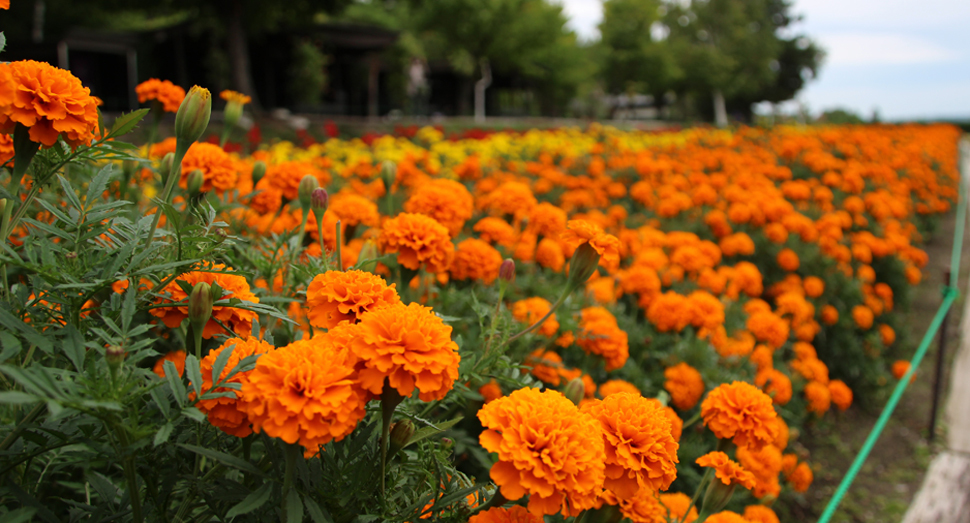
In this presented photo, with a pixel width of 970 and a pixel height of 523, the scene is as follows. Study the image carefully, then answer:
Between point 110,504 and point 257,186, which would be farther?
point 257,186

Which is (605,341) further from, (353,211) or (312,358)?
(312,358)

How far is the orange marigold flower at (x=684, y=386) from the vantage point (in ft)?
6.61

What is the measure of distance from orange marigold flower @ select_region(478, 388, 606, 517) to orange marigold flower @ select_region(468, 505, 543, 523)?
6 cm

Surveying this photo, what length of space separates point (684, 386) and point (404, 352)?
1.55 meters

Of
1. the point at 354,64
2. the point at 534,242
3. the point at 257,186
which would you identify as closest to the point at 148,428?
the point at 257,186

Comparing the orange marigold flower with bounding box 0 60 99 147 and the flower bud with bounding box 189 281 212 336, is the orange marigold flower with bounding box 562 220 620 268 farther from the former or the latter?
the orange marigold flower with bounding box 0 60 99 147

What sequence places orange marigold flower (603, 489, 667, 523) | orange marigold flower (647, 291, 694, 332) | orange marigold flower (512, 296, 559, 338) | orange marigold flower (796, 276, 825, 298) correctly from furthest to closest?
orange marigold flower (796, 276, 825, 298), orange marigold flower (647, 291, 694, 332), orange marigold flower (512, 296, 559, 338), orange marigold flower (603, 489, 667, 523)

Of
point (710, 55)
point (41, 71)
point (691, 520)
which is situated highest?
point (710, 55)

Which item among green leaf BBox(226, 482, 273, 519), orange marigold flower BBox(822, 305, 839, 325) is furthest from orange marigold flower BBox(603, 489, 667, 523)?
orange marigold flower BBox(822, 305, 839, 325)

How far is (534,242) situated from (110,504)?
5.70ft

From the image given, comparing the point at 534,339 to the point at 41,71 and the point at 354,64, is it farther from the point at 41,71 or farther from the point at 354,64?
the point at 354,64

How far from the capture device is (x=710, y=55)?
92.4 feet

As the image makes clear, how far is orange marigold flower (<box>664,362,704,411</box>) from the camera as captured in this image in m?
2.02

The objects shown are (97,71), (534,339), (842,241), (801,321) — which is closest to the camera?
(534,339)
